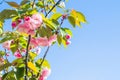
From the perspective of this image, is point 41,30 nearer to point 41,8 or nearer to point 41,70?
point 41,70

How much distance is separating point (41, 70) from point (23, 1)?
0.60 m

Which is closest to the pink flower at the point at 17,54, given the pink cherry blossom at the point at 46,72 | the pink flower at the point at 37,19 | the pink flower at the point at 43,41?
the pink cherry blossom at the point at 46,72

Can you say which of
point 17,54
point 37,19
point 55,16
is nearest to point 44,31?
point 37,19

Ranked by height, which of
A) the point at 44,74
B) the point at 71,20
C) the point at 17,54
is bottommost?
the point at 44,74

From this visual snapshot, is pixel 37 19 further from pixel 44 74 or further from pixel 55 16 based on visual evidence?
pixel 44 74

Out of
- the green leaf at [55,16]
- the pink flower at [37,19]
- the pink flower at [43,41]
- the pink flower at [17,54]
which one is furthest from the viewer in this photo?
the pink flower at [17,54]

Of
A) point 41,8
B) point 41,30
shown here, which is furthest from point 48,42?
point 41,8

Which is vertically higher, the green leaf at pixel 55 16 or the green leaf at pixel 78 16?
the green leaf at pixel 78 16

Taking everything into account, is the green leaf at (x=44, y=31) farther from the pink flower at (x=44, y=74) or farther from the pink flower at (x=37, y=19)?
the pink flower at (x=44, y=74)

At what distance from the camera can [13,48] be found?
3031 millimetres

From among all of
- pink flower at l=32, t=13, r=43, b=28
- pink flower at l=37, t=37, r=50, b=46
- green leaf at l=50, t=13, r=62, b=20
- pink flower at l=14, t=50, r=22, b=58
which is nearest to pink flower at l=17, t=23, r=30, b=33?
pink flower at l=32, t=13, r=43, b=28

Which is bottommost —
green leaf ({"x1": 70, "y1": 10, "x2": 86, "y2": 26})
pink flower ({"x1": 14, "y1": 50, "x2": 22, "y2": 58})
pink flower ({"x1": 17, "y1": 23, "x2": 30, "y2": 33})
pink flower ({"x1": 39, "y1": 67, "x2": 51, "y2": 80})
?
pink flower ({"x1": 39, "y1": 67, "x2": 51, "y2": 80})

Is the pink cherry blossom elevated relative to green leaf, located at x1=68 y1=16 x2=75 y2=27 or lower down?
lower down

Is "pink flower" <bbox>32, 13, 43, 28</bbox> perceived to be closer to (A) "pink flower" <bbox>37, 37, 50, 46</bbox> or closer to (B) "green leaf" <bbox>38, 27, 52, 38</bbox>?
(B) "green leaf" <bbox>38, 27, 52, 38</bbox>
